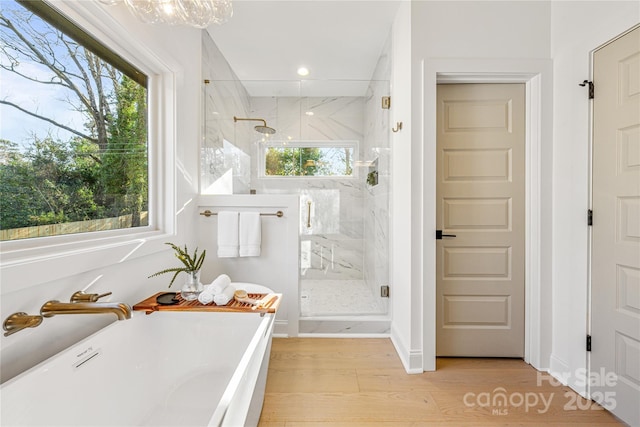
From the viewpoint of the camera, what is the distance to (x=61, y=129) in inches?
51.9

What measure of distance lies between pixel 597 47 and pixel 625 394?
191 centimetres

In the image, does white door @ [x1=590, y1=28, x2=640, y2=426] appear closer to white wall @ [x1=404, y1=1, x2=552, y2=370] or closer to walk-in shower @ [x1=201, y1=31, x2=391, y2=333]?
white wall @ [x1=404, y1=1, x2=552, y2=370]

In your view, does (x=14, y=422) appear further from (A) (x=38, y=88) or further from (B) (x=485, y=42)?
(B) (x=485, y=42)

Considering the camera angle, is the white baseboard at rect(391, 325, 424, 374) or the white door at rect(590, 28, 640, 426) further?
the white baseboard at rect(391, 325, 424, 374)

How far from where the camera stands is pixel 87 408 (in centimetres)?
108

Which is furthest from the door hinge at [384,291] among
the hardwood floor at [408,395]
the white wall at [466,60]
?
the white wall at [466,60]

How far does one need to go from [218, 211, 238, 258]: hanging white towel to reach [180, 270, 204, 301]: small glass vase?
66 centimetres

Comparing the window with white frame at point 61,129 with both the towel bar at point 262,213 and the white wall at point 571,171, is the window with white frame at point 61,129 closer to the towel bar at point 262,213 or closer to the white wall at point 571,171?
the towel bar at point 262,213

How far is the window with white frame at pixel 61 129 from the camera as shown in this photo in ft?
3.66

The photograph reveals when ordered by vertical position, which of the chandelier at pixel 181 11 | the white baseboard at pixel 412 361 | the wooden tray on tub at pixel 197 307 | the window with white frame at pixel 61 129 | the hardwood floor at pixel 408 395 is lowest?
the hardwood floor at pixel 408 395

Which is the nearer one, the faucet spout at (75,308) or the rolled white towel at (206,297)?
the faucet spout at (75,308)

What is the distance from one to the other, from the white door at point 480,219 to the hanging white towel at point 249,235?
1.46 metres

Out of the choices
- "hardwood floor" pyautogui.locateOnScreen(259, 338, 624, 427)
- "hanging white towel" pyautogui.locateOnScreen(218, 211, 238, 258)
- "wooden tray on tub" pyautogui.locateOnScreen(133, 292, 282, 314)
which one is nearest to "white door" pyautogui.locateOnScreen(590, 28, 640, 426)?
"hardwood floor" pyautogui.locateOnScreen(259, 338, 624, 427)

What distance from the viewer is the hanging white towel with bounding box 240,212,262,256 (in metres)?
2.42
